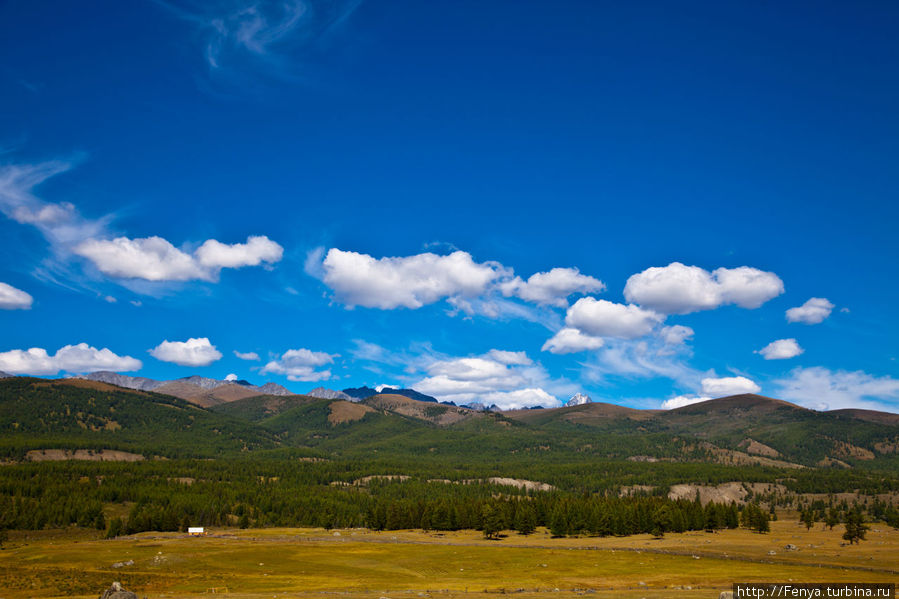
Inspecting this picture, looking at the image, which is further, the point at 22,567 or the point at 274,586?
the point at 22,567

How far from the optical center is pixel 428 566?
13562 centimetres

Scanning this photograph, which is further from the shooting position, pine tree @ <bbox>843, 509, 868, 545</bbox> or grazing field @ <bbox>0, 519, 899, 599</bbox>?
pine tree @ <bbox>843, 509, 868, 545</bbox>

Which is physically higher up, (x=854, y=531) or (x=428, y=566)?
(x=854, y=531)

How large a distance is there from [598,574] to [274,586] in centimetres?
6315

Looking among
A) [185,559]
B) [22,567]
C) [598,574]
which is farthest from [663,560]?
[22,567]

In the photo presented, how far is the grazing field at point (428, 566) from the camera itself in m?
98.0

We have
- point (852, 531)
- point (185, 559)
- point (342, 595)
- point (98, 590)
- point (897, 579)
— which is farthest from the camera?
point (852, 531)

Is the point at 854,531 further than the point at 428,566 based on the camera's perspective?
Yes

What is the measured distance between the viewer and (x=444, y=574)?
12194cm

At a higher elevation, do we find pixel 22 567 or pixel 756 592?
pixel 756 592

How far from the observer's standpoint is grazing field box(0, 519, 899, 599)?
98000 mm

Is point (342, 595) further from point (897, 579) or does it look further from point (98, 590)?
point (897, 579)

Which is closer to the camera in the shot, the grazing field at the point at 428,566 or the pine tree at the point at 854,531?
the grazing field at the point at 428,566

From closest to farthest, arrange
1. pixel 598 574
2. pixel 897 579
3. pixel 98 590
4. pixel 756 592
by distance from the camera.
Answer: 1. pixel 756 592
2. pixel 98 590
3. pixel 897 579
4. pixel 598 574
